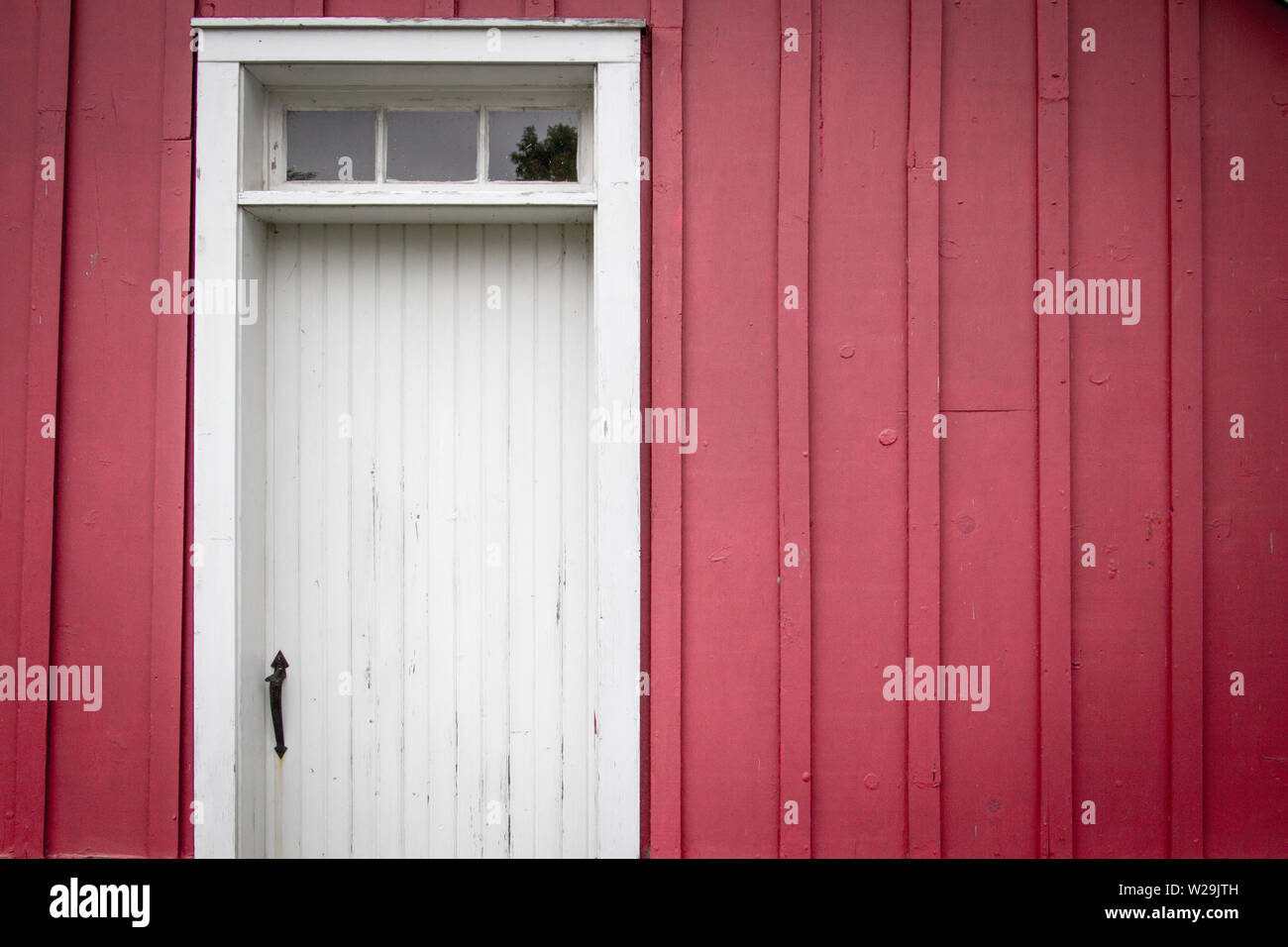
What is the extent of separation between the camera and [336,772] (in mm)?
2648

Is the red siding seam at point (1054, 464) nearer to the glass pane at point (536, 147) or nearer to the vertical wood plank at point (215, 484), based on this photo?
the glass pane at point (536, 147)

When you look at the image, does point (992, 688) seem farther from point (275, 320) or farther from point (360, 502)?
point (275, 320)

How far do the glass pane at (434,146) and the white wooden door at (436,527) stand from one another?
210 mm

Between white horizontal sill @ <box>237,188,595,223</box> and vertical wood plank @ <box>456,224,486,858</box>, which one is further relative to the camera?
vertical wood plank @ <box>456,224,486,858</box>

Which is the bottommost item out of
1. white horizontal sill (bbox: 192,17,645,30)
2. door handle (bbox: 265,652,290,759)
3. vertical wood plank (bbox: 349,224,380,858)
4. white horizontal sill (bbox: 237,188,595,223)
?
door handle (bbox: 265,652,290,759)

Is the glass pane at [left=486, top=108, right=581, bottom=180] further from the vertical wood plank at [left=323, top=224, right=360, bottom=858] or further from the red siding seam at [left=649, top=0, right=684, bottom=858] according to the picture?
the vertical wood plank at [left=323, top=224, right=360, bottom=858]

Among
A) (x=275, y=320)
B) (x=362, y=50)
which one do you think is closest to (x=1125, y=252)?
(x=362, y=50)

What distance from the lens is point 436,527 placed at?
2.67m

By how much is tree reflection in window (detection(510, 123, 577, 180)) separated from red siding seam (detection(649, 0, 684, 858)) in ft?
1.13

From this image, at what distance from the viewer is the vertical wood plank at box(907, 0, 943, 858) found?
7.99ft

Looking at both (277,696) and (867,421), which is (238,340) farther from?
(867,421)

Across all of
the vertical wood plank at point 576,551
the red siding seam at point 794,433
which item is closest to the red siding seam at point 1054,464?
the red siding seam at point 794,433

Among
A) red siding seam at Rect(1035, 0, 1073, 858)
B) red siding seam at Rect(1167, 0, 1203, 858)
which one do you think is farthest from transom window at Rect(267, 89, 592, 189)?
red siding seam at Rect(1167, 0, 1203, 858)
